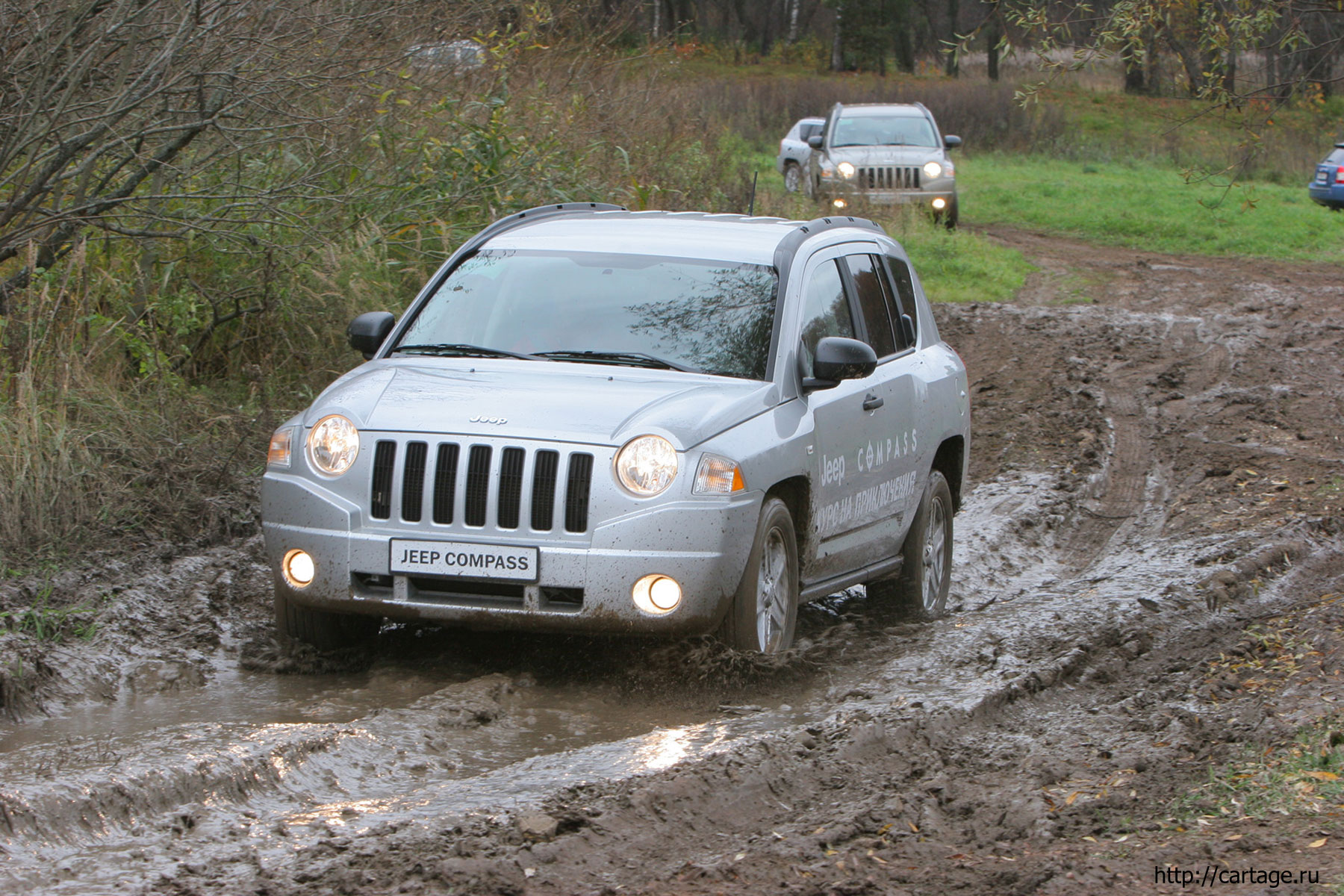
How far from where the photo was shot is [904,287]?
823cm

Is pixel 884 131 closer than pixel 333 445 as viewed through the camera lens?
No

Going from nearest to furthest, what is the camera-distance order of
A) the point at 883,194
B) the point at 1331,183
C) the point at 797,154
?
the point at 883,194
the point at 797,154
the point at 1331,183

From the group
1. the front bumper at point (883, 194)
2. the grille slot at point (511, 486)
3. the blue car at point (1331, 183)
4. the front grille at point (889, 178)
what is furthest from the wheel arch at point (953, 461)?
the blue car at point (1331, 183)

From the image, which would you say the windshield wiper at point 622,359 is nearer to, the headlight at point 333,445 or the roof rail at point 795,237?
the roof rail at point 795,237

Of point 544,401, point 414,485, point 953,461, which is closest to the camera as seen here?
point 414,485

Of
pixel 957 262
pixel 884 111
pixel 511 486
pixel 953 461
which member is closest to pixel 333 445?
pixel 511 486

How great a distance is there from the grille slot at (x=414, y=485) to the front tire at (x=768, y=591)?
3.89 feet

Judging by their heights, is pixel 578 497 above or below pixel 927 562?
above

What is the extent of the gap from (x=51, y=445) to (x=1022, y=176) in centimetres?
3004

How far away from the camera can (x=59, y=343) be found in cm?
878

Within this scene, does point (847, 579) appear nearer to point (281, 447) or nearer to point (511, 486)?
point (511, 486)

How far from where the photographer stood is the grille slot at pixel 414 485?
5.71 meters

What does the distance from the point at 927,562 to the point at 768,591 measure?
74.4 inches

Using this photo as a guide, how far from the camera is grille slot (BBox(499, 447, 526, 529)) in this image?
564cm
